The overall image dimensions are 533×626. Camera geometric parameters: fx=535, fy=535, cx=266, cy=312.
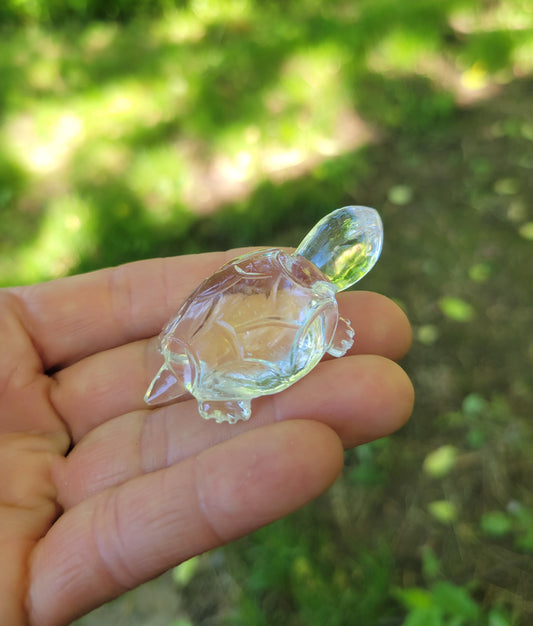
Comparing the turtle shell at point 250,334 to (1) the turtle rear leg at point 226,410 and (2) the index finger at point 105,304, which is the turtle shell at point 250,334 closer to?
(1) the turtle rear leg at point 226,410

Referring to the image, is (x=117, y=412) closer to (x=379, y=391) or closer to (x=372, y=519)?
(x=379, y=391)

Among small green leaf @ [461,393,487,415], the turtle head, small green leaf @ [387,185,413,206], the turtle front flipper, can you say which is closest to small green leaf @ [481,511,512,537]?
small green leaf @ [461,393,487,415]

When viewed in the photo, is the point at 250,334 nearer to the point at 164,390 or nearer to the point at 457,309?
the point at 164,390

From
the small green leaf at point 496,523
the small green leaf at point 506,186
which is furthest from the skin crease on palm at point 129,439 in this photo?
the small green leaf at point 506,186

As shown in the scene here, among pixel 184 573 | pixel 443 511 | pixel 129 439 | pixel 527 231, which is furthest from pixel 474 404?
pixel 129 439

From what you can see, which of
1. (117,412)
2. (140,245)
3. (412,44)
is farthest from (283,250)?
(412,44)

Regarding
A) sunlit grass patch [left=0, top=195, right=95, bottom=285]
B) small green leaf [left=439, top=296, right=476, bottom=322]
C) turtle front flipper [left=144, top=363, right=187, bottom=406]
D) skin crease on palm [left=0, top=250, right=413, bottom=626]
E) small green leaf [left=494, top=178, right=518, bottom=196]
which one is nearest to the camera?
skin crease on palm [left=0, top=250, right=413, bottom=626]

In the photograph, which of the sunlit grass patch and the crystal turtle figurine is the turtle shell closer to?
the crystal turtle figurine
